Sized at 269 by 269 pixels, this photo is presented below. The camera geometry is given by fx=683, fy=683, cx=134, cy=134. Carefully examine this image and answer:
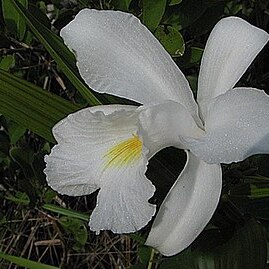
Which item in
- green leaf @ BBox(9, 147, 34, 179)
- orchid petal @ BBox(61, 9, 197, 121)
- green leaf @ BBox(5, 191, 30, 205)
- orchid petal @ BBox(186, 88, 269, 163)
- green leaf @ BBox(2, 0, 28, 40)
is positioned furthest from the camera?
green leaf @ BBox(5, 191, 30, 205)

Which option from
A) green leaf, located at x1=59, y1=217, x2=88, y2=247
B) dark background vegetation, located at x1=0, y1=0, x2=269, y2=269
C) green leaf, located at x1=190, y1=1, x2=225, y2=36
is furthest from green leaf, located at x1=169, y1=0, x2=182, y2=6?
green leaf, located at x1=59, y1=217, x2=88, y2=247

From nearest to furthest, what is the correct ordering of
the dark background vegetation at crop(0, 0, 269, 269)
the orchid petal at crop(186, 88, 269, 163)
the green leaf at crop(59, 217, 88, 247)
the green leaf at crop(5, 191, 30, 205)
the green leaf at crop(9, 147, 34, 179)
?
1. the orchid petal at crop(186, 88, 269, 163)
2. the dark background vegetation at crop(0, 0, 269, 269)
3. the green leaf at crop(9, 147, 34, 179)
4. the green leaf at crop(5, 191, 30, 205)
5. the green leaf at crop(59, 217, 88, 247)

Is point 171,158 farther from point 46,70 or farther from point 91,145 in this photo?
point 46,70

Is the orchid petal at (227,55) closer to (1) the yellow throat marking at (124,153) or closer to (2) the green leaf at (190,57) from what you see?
(1) the yellow throat marking at (124,153)

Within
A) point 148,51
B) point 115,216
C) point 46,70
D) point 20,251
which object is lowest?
point 20,251

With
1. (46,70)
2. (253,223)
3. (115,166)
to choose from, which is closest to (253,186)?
(253,223)

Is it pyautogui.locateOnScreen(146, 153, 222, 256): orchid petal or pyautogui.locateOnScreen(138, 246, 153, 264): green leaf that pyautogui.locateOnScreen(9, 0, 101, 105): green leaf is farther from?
pyautogui.locateOnScreen(138, 246, 153, 264): green leaf

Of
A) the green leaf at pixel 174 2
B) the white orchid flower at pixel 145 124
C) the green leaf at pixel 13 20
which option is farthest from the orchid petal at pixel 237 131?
the green leaf at pixel 13 20

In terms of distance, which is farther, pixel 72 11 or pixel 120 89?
pixel 72 11
